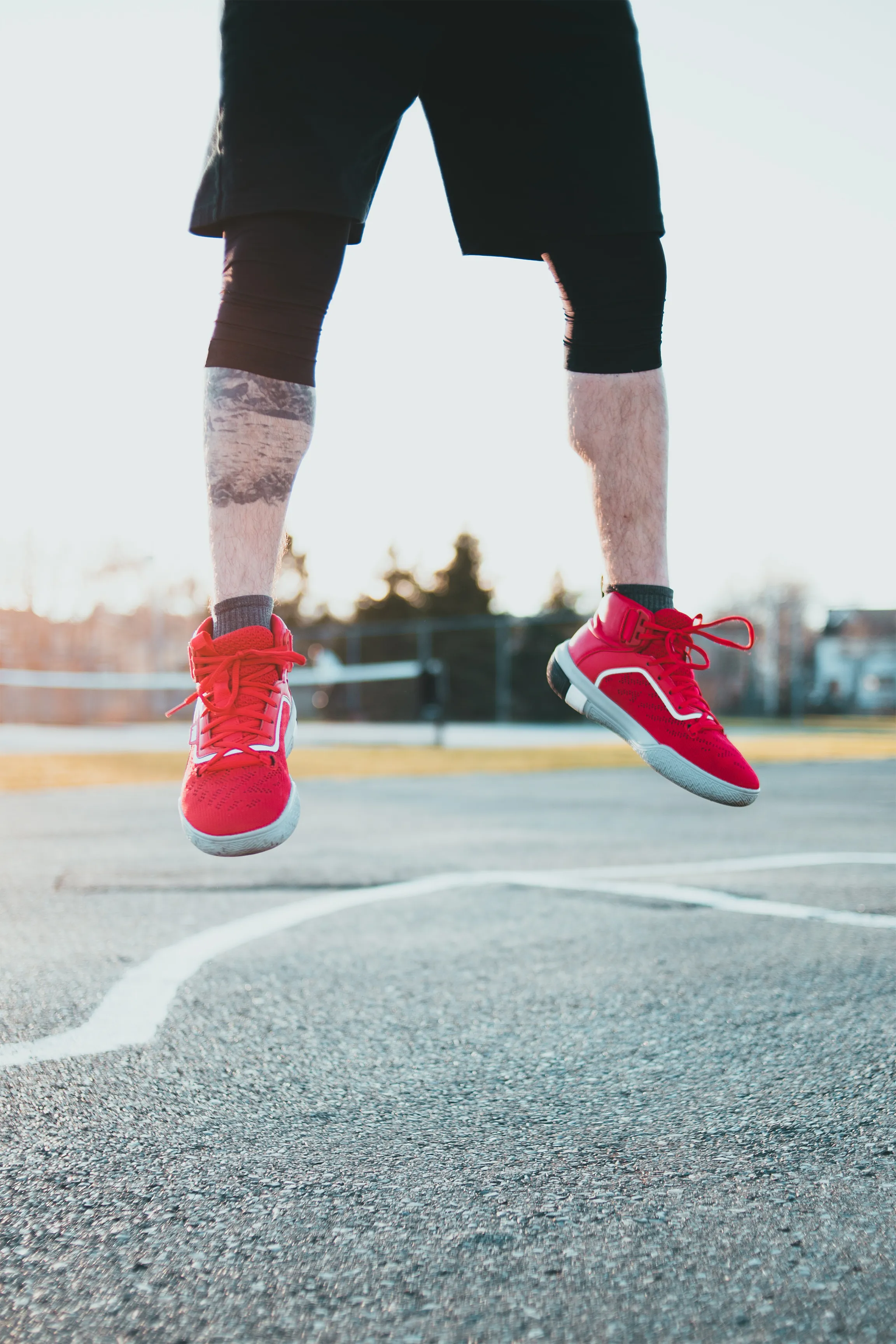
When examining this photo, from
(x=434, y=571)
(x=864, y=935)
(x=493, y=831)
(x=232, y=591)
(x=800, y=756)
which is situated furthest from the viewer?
(x=434, y=571)

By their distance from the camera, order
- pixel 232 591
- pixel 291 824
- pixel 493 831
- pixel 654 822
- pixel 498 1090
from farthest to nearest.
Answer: pixel 654 822 < pixel 493 831 < pixel 232 591 < pixel 291 824 < pixel 498 1090

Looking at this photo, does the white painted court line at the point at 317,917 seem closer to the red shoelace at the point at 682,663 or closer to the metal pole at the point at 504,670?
the red shoelace at the point at 682,663

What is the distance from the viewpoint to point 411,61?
63.9 inches

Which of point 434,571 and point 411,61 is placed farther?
point 434,571

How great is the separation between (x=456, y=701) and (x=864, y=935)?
2671 centimetres

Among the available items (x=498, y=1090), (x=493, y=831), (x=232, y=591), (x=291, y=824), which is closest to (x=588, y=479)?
(x=232, y=591)

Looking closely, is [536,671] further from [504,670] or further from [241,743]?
[241,743]

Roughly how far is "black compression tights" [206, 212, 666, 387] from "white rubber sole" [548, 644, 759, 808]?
53cm

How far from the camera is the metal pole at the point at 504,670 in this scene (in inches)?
1050

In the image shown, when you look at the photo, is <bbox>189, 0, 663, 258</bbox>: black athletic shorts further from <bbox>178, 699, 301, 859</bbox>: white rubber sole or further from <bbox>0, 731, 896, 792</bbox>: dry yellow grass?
<bbox>0, 731, 896, 792</bbox>: dry yellow grass

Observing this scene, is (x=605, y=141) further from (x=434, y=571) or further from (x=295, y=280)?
(x=434, y=571)

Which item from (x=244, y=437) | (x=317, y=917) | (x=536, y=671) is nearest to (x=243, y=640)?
(x=244, y=437)

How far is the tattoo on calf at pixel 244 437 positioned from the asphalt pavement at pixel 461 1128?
0.81 metres

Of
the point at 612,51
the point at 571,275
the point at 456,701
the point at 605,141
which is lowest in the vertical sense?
the point at 456,701
